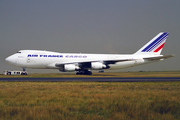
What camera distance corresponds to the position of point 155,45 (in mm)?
47656

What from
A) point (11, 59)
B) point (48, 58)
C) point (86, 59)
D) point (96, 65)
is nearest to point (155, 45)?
point (96, 65)

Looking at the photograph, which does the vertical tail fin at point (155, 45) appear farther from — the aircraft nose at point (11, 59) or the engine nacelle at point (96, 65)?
the aircraft nose at point (11, 59)

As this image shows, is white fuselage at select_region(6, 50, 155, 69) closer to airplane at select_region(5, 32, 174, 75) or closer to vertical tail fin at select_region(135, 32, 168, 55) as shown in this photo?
airplane at select_region(5, 32, 174, 75)

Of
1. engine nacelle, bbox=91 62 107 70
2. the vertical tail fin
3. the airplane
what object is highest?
the vertical tail fin

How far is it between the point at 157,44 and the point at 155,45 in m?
0.50

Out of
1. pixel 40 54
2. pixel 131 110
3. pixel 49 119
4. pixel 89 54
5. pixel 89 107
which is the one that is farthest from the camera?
pixel 89 54

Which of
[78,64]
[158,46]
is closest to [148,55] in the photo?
[158,46]

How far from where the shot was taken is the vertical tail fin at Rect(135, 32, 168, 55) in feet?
156

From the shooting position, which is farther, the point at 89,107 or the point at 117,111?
the point at 89,107

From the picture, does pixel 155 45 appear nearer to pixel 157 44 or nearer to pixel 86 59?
pixel 157 44

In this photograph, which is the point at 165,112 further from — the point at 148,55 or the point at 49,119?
the point at 148,55

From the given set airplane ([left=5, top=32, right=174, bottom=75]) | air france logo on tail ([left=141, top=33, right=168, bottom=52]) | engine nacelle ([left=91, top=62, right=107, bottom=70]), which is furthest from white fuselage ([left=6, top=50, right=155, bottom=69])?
air france logo on tail ([left=141, top=33, right=168, bottom=52])

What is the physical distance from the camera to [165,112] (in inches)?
359

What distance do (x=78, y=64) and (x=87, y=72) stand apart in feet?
9.61
